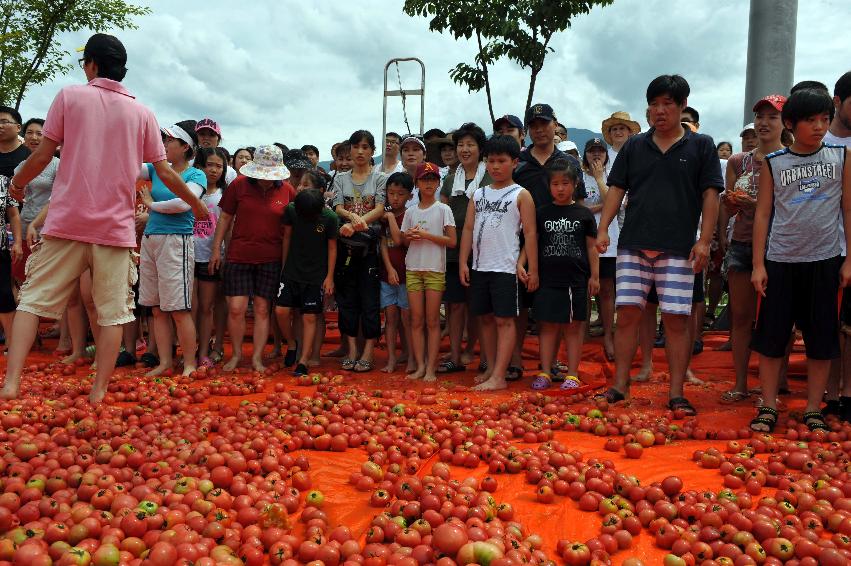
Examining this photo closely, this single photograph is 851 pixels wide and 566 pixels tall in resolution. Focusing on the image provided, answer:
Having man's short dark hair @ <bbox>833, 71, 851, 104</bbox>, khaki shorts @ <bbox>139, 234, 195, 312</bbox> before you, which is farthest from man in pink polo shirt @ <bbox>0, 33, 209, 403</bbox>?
man's short dark hair @ <bbox>833, 71, 851, 104</bbox>

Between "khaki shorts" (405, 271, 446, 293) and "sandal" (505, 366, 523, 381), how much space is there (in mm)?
937

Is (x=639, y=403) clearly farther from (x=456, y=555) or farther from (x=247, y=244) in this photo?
(x=247, y=244)

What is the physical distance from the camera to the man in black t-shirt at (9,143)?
667cm

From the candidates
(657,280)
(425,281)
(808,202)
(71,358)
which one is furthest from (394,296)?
(808,202)

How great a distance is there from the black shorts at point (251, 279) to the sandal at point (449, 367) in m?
1.70

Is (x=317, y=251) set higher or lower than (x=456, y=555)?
higher

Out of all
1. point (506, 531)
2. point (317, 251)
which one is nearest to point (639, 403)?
point (506, 531)

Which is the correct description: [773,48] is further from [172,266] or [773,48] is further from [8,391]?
[8,391]

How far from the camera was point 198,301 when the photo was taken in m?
6.63

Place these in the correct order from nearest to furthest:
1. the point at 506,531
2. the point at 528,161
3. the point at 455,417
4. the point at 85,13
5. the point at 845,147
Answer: the point at 506,531
the point at 845,147
the point at 455,417
the point at 528,161
the point at 85,13

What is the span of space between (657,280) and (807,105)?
1.44 metres

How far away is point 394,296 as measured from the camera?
6590mm

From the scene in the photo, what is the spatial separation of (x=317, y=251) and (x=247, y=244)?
638 mm

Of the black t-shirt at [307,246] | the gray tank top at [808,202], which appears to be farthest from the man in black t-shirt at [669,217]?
the black t-shirt at [307,246]
